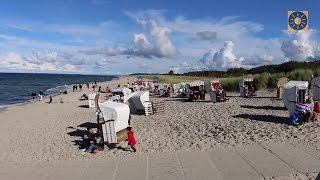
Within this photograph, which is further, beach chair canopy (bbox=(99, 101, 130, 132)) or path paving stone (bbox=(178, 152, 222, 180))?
beach chair canopy (bbox=(99, 101, 130, 132))

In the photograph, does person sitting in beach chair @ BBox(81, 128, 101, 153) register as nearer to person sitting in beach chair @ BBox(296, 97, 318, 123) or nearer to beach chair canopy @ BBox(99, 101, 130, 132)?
beach chair canopy @ BBox(99, 101, 130, 132)

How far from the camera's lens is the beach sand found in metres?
14.5

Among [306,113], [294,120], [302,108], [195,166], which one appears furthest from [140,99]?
[195,166]

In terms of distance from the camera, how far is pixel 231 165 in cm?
Result: 1130

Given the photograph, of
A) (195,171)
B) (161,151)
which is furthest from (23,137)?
(195,171)

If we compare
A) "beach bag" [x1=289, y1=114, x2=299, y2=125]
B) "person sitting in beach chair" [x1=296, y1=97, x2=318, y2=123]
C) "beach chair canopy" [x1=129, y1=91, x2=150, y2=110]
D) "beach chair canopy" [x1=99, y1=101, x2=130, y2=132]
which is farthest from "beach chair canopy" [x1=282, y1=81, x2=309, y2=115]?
"beach chair canopy" [x1=129, y1=91, x2=150, y2=110]

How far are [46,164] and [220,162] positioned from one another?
5970 millimetres

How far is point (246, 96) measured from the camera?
32.1 meters

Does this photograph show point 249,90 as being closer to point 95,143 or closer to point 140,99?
point 140,99

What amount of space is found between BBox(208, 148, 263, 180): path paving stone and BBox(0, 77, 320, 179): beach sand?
1064mm

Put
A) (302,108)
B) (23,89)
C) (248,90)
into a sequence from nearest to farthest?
(302,108), (248,90), (23,89)

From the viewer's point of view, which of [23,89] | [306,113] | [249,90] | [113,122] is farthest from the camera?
[23,89]

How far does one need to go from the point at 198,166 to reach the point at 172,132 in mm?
6268

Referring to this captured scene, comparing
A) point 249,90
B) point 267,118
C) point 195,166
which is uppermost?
point 249,90
